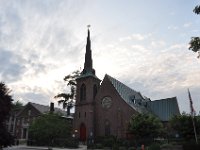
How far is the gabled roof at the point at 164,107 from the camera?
183ft

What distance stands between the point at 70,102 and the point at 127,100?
19.7 metres

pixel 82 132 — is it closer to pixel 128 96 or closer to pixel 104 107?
pixel 104 107

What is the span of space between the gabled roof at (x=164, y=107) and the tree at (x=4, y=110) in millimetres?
40407

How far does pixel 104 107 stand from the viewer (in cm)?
5344

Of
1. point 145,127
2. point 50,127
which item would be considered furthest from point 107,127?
point 50,127

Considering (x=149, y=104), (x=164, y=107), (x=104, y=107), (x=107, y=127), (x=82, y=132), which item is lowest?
(x=82, y=132)

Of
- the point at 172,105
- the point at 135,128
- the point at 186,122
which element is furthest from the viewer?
the point at 172,105

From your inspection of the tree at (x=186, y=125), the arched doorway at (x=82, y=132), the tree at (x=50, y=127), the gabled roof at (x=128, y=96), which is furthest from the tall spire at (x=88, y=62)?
the tree at (x=186, y=125)

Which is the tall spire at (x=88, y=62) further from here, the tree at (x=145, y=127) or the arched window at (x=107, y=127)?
the tree at (x=145, y=127)

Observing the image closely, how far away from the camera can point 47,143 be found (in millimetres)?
47656

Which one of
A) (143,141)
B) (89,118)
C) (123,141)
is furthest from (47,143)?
(143,141)

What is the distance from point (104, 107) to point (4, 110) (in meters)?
34.1

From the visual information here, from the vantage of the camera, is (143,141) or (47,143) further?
(47,143)

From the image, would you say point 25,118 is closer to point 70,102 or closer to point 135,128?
point 70,102
